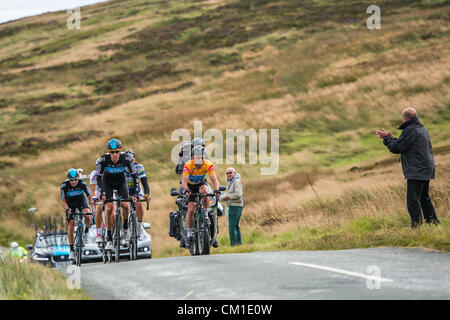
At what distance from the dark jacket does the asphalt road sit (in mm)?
1414

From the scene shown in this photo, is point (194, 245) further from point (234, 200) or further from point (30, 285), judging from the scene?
point (30, 285)

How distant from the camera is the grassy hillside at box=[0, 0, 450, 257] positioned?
1934 cm

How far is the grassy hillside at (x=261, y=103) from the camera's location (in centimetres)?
1934

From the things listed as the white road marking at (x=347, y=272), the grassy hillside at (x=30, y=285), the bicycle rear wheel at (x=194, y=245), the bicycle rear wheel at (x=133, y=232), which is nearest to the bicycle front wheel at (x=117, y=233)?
Answer: the bicycle rear wheel at (x=133, y=232)

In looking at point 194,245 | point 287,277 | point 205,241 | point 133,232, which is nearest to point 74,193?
point 133,232

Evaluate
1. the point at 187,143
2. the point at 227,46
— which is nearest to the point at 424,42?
the point at 227,46

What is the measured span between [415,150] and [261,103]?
32.4 meters

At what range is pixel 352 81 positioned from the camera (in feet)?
145

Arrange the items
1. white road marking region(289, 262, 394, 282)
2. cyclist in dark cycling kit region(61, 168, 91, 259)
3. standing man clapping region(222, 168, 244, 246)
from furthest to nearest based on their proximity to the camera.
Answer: standing man clapping region(222, 168, 244, 246)
cyclist in dark cycling kit region(61, 168, 91, 259)
white road marking region(289, 262, 394, 282)

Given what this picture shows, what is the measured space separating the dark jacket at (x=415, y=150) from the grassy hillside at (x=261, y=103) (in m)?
0.96

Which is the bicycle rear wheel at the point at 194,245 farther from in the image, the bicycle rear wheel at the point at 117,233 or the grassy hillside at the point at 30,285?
the grassy hillside at the point at 30,285

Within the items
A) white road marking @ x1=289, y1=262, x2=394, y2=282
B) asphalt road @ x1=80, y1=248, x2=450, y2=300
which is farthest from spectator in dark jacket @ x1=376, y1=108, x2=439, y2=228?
white road marking @ x1=289, y1=262, x2=394, y2=282

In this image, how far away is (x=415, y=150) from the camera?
11.2 meters

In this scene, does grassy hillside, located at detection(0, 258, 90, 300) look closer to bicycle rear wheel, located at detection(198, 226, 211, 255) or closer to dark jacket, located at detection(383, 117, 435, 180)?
bicycle rear wheel, located at detection(198, 226, 211, 255)
